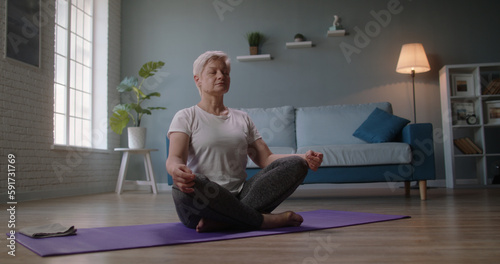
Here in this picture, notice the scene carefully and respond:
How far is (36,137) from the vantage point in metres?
4.07

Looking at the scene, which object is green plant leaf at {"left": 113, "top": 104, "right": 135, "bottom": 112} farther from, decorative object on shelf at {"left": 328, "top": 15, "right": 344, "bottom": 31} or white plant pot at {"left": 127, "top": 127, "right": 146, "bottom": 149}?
decorative object on shelf at {"left": 328, "top": 15, "right": 344, "bottom": 31}

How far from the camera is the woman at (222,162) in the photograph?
1708mm

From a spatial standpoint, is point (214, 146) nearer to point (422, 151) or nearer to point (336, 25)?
point (422, 151)

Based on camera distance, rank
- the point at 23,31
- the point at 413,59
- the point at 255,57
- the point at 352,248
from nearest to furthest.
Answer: the point at 352,248
the point at 23,31
the point at 413,59
the point at 255,57

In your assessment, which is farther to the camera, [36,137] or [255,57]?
[255,57]

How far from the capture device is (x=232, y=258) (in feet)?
4.32

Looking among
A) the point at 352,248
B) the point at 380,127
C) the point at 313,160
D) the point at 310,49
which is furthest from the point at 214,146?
the point at 310,49

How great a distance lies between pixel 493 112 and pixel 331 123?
2.05 meters

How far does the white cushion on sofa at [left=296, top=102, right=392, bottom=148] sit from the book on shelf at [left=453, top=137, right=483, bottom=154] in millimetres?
1183

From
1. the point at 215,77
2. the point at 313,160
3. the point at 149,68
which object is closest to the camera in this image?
the point at 313,160

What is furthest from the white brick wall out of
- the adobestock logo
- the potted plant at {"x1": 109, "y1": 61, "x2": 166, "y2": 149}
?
the adobestock logo

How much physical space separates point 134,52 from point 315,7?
2415 mm

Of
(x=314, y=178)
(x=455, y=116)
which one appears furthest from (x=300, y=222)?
(x=455, y=116)

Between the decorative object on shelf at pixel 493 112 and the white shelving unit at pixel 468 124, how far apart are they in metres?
0.07
